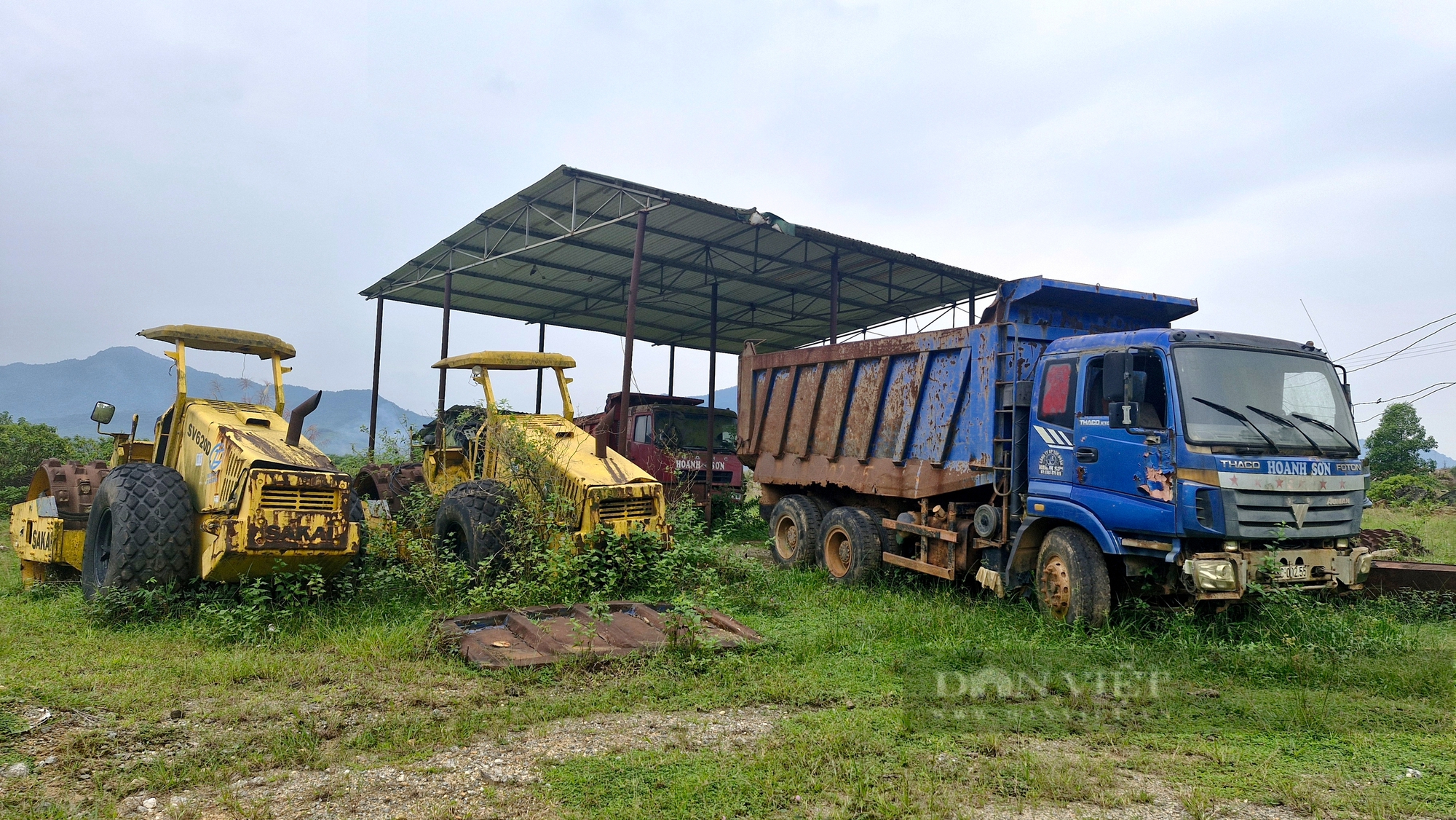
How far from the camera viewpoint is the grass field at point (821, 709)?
11.8 ft

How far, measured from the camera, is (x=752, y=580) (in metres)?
8.44

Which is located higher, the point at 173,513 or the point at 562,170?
the point at 562,170

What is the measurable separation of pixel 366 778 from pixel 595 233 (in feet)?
39.9

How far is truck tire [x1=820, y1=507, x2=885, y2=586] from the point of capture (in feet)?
29.4

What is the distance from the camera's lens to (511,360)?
9031mm

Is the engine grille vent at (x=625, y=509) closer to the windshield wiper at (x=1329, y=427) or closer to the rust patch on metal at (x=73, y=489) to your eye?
the rust patch on metal at (x=73, y=489)

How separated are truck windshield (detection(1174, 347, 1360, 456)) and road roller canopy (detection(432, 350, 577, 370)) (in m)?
5.91

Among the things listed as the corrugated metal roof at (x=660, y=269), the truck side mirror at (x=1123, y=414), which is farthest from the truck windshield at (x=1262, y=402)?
the corrugated metal roof at (x=660, y=269)

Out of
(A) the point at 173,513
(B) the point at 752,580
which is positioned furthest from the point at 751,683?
(A) the point at 173,513

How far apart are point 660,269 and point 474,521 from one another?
34.2 feet

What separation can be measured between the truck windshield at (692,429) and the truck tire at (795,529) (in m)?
3.36

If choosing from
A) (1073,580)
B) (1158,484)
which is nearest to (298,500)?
(1073,580)

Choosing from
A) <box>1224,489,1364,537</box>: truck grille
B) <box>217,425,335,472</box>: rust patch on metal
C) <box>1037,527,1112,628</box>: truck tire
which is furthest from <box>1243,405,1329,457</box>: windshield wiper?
<box>217,425,335,472</box>: rust patch on metal

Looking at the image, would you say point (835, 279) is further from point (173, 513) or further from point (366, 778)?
point (366, 778)
